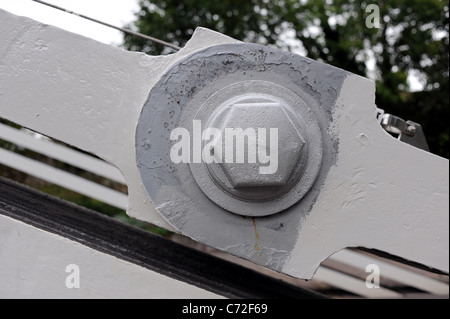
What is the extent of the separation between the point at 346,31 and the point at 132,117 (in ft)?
20.4

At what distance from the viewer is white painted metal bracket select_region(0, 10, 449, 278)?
1849mm

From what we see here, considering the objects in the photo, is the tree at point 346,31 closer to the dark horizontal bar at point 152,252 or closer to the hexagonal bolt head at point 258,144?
the dark horizontal bar at point 152,252

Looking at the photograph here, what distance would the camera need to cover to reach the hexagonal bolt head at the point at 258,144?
5.59 feet

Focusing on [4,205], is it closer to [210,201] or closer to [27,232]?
[27,232]

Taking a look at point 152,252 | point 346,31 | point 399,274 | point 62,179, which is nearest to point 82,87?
point 152,252

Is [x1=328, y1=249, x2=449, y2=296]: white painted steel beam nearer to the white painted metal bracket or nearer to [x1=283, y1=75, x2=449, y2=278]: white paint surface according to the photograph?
[x1=283, y1=75, x2=449, y2=278]: white paint surface

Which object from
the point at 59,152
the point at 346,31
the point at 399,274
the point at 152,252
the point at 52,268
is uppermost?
the point at 346,31

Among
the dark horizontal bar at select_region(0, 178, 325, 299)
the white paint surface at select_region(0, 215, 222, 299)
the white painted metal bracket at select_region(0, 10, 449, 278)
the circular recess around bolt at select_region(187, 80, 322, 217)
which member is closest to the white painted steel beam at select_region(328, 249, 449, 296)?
the dark horizontal bar at select_region(0, 178, 325, 299)

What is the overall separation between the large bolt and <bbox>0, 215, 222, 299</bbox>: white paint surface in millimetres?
435

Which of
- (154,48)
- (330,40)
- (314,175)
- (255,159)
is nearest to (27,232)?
(255,159)

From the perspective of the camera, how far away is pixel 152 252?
8.00 ft

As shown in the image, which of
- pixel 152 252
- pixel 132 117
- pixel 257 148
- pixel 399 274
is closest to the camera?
pixel 257 148

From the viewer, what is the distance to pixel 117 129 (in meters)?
1.85

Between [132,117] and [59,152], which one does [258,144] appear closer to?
[132,117]
